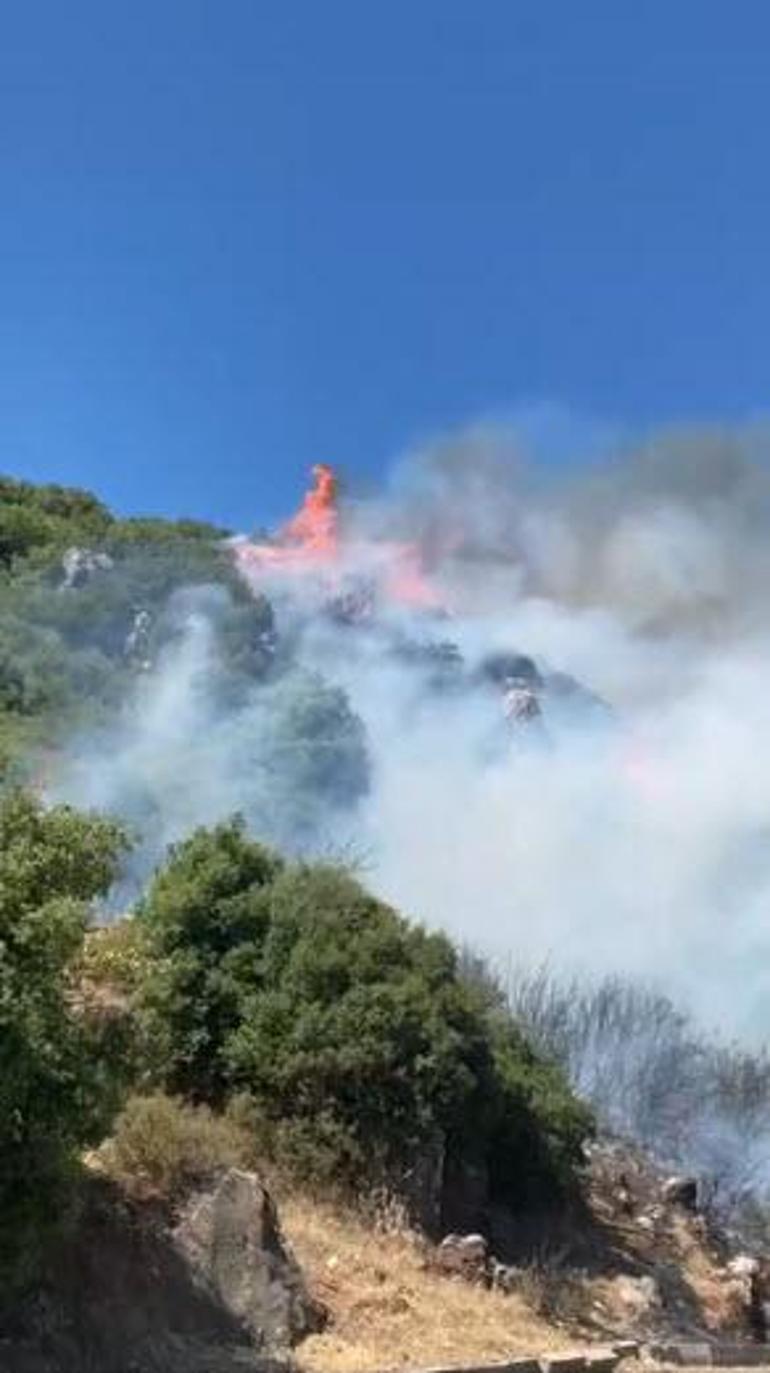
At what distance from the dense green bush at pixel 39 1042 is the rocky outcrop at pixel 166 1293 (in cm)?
154

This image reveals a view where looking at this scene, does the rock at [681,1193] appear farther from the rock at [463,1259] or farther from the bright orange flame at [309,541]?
the bright orange flame at [309,541]

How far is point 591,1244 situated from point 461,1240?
11129 mm

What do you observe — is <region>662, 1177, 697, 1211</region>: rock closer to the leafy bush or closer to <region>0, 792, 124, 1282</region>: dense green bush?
the leafy bush

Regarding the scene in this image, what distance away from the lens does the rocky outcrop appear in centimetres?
1579

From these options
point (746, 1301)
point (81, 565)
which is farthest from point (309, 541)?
point (746, 1301)

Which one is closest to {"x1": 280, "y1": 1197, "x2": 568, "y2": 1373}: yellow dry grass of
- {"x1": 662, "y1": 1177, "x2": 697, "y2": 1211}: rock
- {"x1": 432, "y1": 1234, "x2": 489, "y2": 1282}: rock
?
{"x1": 432, "y1": 1234, "x2": 489, "y2": 1282}: rock

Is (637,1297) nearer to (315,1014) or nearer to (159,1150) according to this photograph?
(315,1014)

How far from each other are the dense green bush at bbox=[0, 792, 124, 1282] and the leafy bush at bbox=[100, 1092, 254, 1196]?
12.3 ft

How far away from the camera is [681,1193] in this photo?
4147 cm

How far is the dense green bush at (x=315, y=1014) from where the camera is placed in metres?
26.6

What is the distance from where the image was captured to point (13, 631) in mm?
77625

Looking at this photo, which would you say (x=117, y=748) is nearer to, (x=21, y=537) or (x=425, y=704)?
(x=21, y=537)

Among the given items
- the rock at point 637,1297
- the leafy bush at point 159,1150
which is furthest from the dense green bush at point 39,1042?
the rock at point 637,1297

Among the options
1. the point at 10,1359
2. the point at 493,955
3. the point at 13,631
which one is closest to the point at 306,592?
the point at 13,631
